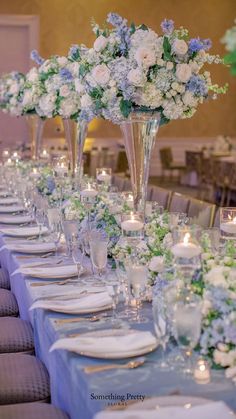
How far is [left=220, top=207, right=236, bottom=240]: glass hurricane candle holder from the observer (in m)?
2.94

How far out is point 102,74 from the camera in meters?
3.38

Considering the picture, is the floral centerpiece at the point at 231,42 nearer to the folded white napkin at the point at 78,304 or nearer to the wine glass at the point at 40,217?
the folded white napkin at the point at 78,304

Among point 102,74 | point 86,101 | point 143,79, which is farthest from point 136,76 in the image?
point 86,101

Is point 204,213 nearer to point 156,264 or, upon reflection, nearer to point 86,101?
point 86,101

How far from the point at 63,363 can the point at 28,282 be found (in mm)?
777

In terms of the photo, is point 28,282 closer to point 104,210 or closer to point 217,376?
point 104,210

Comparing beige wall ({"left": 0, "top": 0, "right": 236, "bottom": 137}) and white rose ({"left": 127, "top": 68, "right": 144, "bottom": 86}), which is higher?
beige wall ({"left": 0, "top": 0, "right": 236, "bottom": 137})

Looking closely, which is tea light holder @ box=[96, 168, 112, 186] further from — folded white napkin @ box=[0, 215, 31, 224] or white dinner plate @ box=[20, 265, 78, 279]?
white dinner plate @ box=[20, 265, 78, 279]

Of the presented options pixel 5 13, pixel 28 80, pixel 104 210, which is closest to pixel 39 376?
pixel 104 210

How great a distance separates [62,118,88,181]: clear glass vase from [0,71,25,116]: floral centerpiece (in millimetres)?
1494

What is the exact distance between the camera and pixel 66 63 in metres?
5.49

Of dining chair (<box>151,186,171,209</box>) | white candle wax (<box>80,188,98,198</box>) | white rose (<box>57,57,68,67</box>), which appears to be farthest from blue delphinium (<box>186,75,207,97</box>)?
white rose (<box>57,57,68,67</box>)

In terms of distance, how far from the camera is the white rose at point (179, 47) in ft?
10.9

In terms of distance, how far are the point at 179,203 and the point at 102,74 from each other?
173 cm
